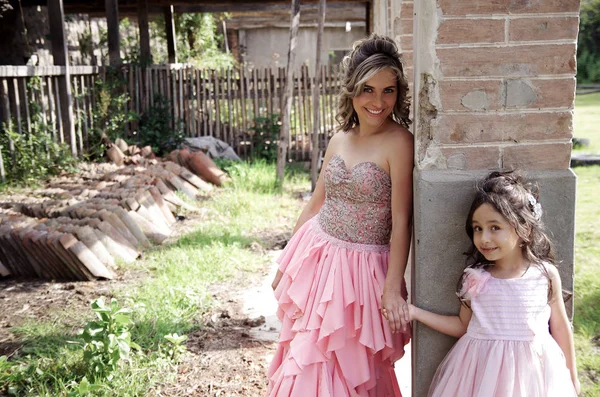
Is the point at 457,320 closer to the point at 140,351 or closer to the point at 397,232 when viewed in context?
the point at 397,232

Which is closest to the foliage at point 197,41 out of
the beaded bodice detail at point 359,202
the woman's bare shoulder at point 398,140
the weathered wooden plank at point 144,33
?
the weathered wooden plank at point 144,33

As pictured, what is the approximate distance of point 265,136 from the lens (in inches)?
416

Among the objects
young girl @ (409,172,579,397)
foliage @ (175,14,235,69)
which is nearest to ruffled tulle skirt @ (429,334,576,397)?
young girl @ (409,172,579,397)

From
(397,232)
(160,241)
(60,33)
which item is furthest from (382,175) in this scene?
(60,33)

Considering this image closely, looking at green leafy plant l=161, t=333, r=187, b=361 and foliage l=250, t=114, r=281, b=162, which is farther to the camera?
foliage l=250, t=114, r=281, b=162

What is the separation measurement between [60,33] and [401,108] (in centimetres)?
744

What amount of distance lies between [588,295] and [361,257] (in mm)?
2274

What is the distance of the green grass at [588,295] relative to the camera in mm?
3076

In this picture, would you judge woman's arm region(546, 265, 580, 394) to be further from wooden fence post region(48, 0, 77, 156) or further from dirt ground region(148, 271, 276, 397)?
wooden fence post region(48, 0, 77, 156)

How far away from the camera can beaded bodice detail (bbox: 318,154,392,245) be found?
2.36 metres

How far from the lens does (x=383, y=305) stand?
7.44 feet

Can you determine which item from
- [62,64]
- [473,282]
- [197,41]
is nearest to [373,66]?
[473,282]

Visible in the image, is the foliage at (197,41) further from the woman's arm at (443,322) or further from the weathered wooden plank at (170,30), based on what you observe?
the woman's arm at (443,322)

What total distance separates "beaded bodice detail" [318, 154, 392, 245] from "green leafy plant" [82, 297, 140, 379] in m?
1.25
